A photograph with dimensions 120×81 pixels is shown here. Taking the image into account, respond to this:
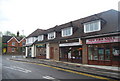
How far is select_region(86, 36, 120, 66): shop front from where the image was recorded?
13.7 meters

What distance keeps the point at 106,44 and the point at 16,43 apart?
48702mm

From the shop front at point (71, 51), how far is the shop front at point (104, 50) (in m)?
1.91

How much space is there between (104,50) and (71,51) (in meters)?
6.21

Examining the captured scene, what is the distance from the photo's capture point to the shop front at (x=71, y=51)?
18406mm

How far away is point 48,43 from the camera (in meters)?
25.7

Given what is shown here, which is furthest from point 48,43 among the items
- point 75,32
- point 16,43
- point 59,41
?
point 16,43

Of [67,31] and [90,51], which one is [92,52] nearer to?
[90,51]

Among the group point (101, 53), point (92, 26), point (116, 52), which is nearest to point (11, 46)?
point (92, 26)

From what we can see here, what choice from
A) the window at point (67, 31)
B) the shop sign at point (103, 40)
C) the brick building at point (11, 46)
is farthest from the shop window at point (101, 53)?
the brick building at point (11, 46)

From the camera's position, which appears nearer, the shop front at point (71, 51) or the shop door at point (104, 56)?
the shop door at point (104, 56)

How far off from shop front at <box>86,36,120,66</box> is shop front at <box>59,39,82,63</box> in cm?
191

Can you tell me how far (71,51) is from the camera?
65.5 feet

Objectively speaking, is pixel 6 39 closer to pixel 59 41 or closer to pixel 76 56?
pixel 59 41

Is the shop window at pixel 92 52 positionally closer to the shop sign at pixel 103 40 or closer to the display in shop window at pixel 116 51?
the shop sign at pixel 103 40
